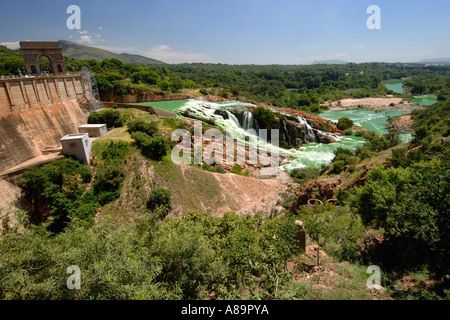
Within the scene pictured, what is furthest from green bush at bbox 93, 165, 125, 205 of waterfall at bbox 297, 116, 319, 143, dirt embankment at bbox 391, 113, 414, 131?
dirt embankment at bbox 391, 113, 414, 131

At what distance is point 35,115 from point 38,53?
32.9 feet

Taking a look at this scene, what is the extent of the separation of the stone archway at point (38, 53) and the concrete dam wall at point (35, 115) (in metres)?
2.07

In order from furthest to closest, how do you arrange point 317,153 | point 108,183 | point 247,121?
point 247,121 < point 317,153 < point 108,183

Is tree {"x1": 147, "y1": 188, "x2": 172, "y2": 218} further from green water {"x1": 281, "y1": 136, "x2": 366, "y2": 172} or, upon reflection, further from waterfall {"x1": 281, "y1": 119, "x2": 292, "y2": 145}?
waterfall {"x1": 281, "y1": 119, "x2": 292, "y2": 145}

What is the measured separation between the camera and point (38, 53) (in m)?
27.7

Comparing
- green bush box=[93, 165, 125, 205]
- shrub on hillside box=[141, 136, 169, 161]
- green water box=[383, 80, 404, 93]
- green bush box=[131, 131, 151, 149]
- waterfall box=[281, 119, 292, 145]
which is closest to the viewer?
green bush box=[93, 165, 125, 205]

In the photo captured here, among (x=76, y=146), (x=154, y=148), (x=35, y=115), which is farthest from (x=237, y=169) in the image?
(x=35, y=115)

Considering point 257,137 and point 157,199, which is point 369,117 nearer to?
point 257,137

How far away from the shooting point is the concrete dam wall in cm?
1984

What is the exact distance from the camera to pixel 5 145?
19016mm

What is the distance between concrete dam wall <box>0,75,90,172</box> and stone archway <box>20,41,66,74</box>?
6.79 feet

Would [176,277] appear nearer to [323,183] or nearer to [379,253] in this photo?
[379,253]

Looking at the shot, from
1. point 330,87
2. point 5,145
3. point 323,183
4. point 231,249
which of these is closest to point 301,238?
point 231,249

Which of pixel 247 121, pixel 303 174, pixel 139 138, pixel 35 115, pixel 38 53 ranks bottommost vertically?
pixel 303 174
